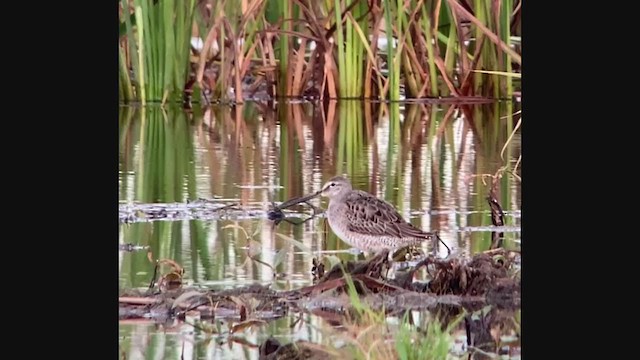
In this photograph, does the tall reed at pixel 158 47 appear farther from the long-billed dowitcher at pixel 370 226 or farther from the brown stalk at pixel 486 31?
the brown stalk at pixel 486 31

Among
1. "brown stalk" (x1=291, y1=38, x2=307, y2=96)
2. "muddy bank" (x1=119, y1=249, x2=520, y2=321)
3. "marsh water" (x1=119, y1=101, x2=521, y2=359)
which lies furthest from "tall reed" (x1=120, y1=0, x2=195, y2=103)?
"muddy bank" (x1=119, y1=249, x2=520, y2=321)

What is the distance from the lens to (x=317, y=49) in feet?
29.5

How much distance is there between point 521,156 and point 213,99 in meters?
1.37

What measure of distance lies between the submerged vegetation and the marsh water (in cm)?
10

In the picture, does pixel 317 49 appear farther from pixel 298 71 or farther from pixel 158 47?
pixel 158 47

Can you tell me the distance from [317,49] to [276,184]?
687mm

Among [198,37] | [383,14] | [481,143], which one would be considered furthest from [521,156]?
[198,37]

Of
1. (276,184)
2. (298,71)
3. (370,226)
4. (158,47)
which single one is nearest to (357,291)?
(370,226)

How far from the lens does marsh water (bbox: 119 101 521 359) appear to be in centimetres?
849

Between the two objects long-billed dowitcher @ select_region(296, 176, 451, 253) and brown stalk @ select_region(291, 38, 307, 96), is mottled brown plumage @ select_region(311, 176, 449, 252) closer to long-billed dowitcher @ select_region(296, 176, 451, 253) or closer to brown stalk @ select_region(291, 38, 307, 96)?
long-billed dowitcher @ select_region(296, 176, 451, 253)

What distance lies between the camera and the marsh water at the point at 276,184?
8.49 m

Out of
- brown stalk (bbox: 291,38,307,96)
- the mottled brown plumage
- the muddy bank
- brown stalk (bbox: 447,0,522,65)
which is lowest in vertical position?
the muddy bank

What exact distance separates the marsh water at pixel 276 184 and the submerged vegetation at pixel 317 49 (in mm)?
95

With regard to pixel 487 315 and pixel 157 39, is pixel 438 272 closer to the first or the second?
pixel 487 315
